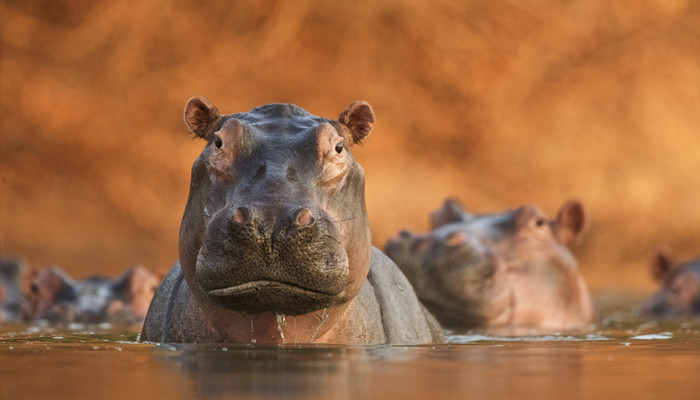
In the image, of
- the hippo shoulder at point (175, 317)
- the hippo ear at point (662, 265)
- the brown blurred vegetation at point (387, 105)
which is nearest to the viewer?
the hippo shoulder at point (175, 317)

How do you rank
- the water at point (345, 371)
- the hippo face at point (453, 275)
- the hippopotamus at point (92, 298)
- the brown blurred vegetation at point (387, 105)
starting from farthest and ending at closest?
the brown blurred vegetation at point (387, 105)
the hippopotamus at point (92, 298)
the hippo face at point (453, 275)
the water at point (345, 371)

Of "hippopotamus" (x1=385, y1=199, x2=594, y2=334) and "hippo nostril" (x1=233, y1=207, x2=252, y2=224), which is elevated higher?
"hippopotamus" (x1=385, y1=199, x2=594, y2=334)

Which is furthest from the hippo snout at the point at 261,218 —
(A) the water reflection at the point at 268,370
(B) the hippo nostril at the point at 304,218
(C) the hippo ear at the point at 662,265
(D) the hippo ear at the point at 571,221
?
(C) the hippo ear at the point at 662,265

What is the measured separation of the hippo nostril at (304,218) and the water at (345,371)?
1.62ft

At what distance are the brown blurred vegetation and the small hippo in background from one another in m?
6.73

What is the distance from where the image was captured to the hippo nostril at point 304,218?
4.62m

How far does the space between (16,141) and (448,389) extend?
779 inches

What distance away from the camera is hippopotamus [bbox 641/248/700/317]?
1121 centimetres

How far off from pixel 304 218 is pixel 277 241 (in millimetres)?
137

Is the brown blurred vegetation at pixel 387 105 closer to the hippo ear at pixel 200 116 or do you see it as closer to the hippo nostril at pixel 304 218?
the hippo ear at pixel 200 116

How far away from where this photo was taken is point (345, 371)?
3.93 metres

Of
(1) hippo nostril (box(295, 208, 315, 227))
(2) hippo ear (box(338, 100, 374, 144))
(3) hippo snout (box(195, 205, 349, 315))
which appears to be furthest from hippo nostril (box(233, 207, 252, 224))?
(2) hippo ear (box(338, 100, 374, 144))

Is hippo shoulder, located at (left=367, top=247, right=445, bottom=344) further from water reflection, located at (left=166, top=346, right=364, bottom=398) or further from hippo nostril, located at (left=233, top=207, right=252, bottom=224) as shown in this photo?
hippo nostril, located at (left=233, top=207, right=252, bottom=224)

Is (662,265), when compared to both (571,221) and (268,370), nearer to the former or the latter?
(571,221)
